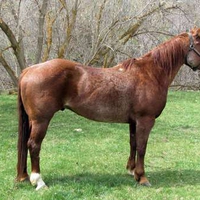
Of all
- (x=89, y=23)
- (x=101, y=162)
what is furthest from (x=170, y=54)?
(x=89, y=23)

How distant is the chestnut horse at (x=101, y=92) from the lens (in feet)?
14.4

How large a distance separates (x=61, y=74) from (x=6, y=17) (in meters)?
9.08

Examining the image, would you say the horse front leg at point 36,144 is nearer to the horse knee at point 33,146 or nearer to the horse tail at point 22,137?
the horse knee at point 33,146

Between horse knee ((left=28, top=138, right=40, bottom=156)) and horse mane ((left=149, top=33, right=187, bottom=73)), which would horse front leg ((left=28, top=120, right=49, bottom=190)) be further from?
horse mane ((left=149, top=33, right=187, bottom=73))

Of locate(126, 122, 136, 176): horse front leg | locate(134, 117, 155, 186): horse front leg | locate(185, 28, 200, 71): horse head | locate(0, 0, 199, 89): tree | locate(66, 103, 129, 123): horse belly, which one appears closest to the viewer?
locate(66, 103, 129, 123): horse belly

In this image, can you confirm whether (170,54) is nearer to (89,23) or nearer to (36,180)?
(36,180)

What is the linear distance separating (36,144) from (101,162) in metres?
1.66

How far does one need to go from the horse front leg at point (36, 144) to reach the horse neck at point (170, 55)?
1.70 m

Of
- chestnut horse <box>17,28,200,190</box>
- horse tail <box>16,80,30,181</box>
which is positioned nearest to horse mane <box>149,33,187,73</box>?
chestnut horse <box>17,28,200,190</box>

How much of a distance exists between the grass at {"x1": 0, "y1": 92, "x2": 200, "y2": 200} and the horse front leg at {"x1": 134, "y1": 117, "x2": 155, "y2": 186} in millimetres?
153

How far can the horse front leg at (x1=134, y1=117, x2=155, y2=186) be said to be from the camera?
15.4 feet

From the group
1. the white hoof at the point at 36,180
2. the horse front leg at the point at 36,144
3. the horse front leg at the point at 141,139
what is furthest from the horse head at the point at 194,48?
the white hoof at the point at 36,180

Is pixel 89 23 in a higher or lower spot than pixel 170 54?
lower

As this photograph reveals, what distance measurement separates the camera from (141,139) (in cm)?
473
